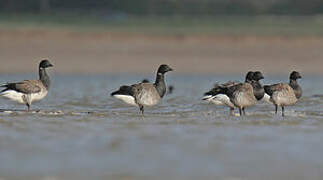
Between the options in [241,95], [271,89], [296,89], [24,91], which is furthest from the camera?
[296,89]

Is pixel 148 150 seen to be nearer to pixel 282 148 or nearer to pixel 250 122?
pixel 282 148

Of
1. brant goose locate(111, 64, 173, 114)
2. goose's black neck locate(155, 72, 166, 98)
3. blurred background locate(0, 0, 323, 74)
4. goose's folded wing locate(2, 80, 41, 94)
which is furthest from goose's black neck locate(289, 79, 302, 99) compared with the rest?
blurred background locate(0, 0, 323, 74)

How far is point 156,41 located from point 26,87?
20.3 meters

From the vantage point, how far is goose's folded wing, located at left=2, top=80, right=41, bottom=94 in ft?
57.0

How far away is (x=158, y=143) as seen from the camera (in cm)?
1270

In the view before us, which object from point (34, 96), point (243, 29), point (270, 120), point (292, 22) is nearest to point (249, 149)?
point (270, 120)

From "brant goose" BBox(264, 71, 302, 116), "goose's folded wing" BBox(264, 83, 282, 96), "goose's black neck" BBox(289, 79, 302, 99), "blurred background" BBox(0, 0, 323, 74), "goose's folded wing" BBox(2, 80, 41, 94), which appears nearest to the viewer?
"goose's folded wing" BBox(2, 80, 41, 94)

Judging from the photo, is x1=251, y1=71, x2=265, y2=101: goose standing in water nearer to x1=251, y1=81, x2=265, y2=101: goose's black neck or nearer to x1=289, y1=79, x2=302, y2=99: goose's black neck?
x1=251, y1=81, x2=265, y2=101: goose's black neck

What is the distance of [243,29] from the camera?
4122 centimetres

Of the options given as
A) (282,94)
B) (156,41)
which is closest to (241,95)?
(282,94)

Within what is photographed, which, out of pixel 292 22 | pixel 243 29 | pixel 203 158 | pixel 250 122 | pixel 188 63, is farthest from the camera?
pixel 292 22

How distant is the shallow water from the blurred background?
12.4m

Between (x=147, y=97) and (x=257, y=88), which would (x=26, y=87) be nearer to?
(x=147, y=97)

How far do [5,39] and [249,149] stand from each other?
25570 mm
